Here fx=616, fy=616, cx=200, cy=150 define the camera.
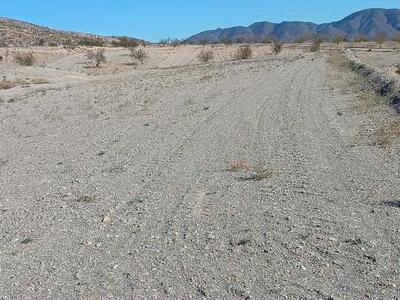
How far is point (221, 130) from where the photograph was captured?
1778cm

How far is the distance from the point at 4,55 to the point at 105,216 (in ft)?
237

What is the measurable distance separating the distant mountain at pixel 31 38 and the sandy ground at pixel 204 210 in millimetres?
92749

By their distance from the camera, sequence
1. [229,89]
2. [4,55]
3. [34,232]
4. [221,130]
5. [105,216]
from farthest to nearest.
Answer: [4,55]
[229,89]
[221,130]
[105,216]
[34,232]

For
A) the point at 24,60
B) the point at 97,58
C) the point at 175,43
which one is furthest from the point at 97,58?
the point at 175,43

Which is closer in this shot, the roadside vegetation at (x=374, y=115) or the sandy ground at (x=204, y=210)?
the sandy ground at (x=204, y=210)

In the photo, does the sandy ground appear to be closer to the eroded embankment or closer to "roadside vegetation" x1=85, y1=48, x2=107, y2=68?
the eroded embankment

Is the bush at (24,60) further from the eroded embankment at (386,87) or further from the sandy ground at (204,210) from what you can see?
the sandy ground at (204,210)

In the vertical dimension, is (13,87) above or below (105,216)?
below

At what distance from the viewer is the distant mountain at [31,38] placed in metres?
112

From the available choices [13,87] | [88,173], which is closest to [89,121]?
[88,173]

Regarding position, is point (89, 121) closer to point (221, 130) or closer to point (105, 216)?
point (221, 130)

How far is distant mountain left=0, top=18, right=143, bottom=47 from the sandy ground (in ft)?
304

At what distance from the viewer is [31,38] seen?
391ft

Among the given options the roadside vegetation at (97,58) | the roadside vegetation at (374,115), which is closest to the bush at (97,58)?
the roadside vegetation at (97,58)
